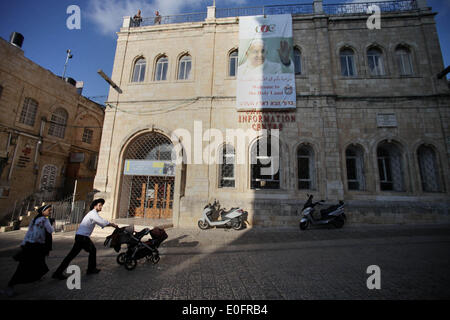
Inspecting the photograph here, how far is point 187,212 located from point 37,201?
942 cm

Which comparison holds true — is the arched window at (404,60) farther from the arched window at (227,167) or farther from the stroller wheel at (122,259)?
the stroller wheel at (122,259)

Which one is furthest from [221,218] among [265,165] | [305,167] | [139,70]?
[139,70]

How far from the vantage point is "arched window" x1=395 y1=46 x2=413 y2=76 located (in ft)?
33.4

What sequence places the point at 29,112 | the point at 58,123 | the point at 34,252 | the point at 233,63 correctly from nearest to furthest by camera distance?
the point at 34,252
the point at 233,63
the point at 29,112
the point at 58,123

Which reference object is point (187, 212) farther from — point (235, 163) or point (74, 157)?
point (74, 157)

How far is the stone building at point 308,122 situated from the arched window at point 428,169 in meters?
0.04

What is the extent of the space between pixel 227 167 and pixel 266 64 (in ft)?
19.9

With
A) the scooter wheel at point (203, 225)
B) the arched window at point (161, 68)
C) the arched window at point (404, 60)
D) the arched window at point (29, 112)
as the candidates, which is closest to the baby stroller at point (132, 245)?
the scooter wheel at point (203, 225)

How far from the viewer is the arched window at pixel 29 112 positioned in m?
10.8

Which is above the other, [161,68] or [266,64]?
[161,68]

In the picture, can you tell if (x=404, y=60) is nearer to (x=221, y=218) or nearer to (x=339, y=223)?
(x=339, y=223)

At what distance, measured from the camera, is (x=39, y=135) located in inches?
448

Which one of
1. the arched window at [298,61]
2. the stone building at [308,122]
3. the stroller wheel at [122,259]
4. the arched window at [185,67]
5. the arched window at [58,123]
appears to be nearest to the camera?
the stroller wheel at [122,259]

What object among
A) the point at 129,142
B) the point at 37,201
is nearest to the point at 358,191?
the point at 129,142
